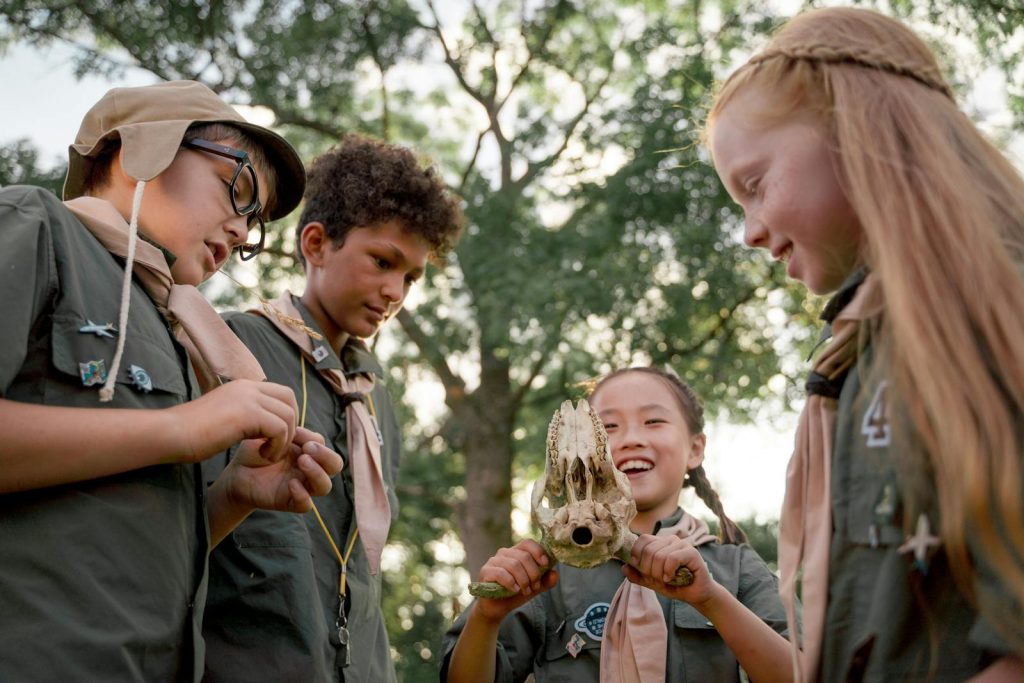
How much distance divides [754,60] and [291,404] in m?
1.57

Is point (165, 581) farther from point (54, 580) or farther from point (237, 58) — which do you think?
point (237, 58)

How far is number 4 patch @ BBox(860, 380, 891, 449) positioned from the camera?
2115mm

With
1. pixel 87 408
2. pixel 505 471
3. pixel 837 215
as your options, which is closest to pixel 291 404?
pixel 87 408

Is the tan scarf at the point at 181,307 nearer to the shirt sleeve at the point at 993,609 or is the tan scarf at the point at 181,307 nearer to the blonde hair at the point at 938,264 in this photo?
the blonde hair at the point at 938,264

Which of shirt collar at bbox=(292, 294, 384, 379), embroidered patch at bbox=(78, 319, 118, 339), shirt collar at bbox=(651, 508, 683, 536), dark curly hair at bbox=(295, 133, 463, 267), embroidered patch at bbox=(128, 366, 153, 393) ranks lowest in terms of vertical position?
shirt collar at bbox=(651, 508, 683, 536)

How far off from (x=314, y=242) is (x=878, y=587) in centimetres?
347

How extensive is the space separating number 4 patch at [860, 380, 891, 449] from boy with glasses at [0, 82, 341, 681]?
1521 mm

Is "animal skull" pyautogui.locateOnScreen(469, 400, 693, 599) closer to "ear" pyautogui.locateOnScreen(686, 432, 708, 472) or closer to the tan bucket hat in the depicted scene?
"ear" pyautogui.locateOnScreen(686, 432, 708, 472)

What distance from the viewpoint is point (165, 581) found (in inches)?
107

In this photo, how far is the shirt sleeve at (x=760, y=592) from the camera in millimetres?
3436

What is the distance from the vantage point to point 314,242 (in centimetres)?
498

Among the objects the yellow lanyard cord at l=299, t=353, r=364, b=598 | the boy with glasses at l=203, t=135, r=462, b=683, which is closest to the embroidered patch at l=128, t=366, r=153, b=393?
the boy with glasses at l=203, t=135, r=462, b=683

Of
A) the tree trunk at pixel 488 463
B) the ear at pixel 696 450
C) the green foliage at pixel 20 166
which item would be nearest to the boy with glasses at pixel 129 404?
the ear at pixel 696 450

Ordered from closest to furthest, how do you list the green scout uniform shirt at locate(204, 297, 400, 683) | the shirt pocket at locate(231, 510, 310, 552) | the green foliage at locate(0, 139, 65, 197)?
the green scout uniform shirt at locate(204, 297, 400, 683), the shirt pocket at locate(231, 510, 310, 552), the green foliage at locate(0, 139, 65, 197)
